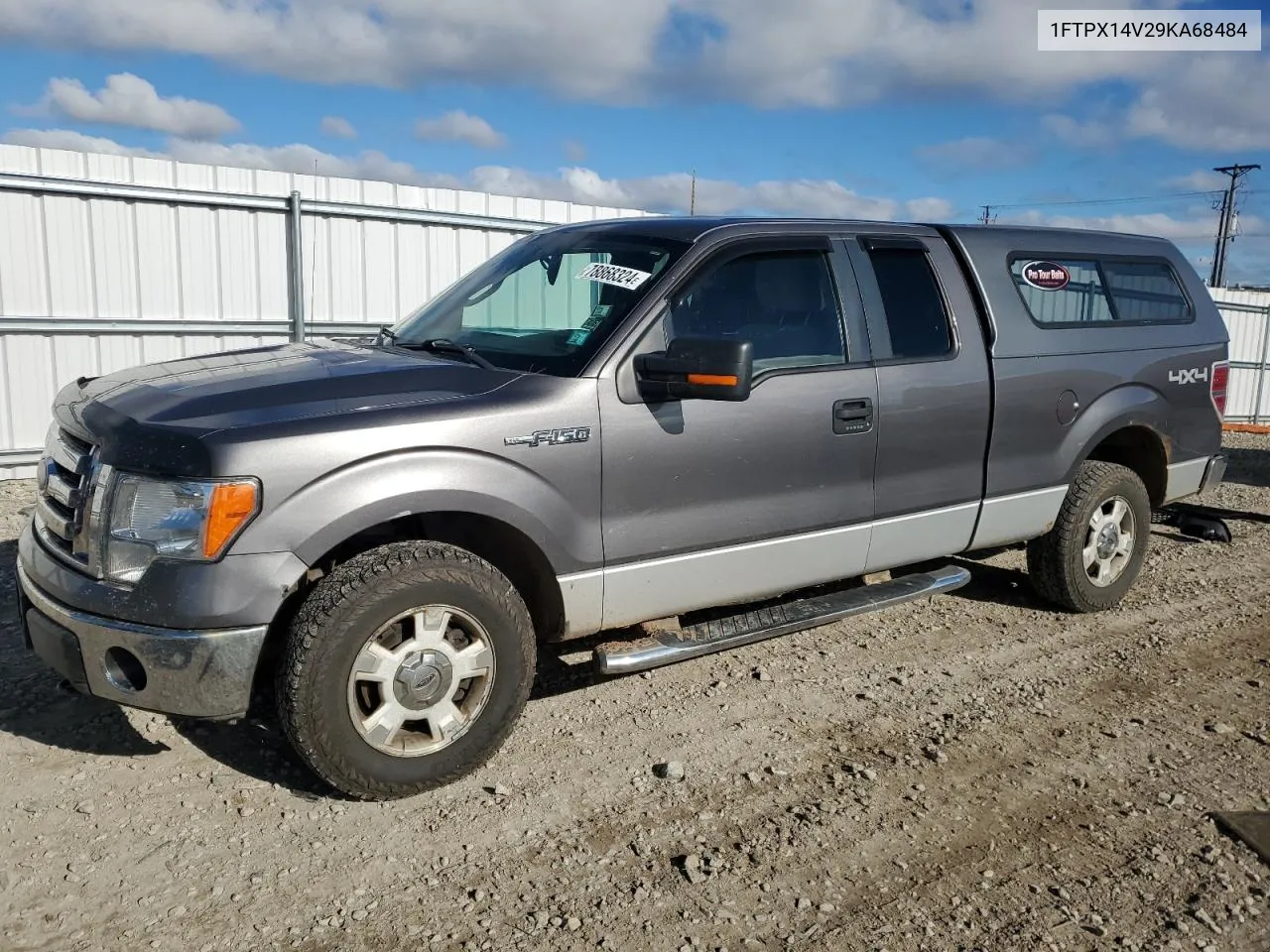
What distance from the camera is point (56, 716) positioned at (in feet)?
13.1

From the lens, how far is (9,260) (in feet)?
28.3

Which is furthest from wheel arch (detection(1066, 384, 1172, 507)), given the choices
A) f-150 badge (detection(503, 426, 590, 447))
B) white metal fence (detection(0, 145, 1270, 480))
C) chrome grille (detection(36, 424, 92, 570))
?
white metal fence (detection(0, 145, 1270, 480))

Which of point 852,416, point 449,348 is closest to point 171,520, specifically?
point 449,348

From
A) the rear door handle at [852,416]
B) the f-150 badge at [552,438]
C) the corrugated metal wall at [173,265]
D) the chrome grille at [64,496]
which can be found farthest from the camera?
the corrugated metal wall at [173,265]

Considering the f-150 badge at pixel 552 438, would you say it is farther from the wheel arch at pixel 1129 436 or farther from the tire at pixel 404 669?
the wheel arch at pixel 1129 436

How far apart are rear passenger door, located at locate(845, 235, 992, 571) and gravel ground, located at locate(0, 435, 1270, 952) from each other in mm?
691

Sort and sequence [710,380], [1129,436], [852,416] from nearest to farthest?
[710,380], [852,416], [1129,436]

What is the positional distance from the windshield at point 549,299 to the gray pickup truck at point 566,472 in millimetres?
18

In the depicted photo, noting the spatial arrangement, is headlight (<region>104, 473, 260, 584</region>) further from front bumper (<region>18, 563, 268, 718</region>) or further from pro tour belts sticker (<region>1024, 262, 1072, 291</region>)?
pro tour belts sticker (<region>1024, 262, 1072, 291</region>)

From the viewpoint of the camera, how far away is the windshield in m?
3.85

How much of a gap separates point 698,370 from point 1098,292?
3069 millimetres

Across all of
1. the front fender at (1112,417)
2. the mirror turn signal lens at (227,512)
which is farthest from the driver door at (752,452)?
the front fender at (1112,417)

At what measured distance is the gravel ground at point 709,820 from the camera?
284 centimetres

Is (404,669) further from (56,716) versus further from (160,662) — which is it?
(56,716)
